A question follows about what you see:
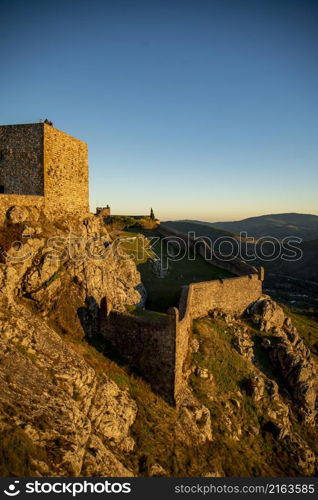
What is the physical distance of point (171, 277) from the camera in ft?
104

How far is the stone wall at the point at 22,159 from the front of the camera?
826 inches

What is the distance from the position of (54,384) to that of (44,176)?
13.5 metres

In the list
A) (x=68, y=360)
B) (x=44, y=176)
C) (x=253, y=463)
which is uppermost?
(x=44, y=176)

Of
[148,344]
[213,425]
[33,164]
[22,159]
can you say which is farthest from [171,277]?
[22,159]

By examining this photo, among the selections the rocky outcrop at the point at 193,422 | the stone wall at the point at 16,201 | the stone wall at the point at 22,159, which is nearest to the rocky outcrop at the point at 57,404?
the rocky outcrop at the point at 193,422

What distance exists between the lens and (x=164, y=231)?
50.8 m

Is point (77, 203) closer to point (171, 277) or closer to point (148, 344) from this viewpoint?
point (148, 344)

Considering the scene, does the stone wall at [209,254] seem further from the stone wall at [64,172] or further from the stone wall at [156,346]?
the stone wall at [64,172]

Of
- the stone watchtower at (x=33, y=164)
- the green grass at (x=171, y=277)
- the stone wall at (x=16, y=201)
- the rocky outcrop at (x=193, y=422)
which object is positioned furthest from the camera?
the green grass at (x=171, y=277)

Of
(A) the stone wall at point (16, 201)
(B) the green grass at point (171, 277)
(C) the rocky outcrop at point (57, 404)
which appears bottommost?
(C) the rocky outcrop at point (57, 404)

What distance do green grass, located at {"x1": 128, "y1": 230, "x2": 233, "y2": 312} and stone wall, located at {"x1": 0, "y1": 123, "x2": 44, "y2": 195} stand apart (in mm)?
12626

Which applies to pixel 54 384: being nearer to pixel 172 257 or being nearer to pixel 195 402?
pixel 195 402

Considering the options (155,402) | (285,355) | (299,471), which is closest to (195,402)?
(155,402)

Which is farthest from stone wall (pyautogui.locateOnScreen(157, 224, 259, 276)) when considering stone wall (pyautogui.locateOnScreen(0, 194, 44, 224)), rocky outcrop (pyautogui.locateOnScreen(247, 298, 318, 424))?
stone wall (pyautogui.locateOnScreen(0, 194, 44, 224))
